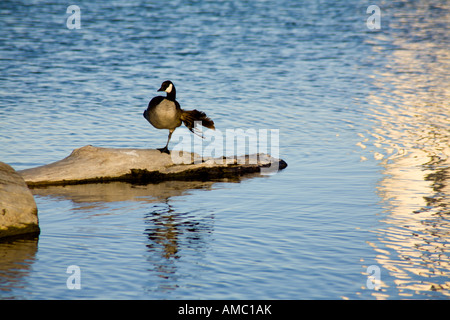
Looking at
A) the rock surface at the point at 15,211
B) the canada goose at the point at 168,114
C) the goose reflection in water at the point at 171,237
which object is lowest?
the goose reflection in water at the point at 171,237

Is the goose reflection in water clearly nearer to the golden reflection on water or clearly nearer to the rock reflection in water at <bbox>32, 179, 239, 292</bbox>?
the rock reflection in water at <bbox>32, 179, 239, 292</bbox>

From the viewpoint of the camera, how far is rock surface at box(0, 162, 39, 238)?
879 cm

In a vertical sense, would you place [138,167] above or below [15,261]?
above

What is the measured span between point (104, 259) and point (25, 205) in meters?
1.57

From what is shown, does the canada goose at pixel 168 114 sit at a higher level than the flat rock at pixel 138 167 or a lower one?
higher

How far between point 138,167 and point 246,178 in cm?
194

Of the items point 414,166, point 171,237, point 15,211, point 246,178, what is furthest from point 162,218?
point 414,166

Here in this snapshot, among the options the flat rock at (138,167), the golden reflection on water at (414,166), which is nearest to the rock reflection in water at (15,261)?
the flat rock at (138,167)

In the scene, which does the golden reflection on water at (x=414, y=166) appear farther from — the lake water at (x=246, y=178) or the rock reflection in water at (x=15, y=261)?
the rock reflection in water at (x=15, y=261)

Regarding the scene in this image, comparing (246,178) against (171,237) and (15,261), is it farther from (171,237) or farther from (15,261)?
A: (15,261)

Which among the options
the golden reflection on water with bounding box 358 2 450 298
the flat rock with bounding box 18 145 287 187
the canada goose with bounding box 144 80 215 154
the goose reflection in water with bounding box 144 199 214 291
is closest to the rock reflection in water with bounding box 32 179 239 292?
the goose reflection in water with bounding box 144 199 214 291

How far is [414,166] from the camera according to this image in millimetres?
12633

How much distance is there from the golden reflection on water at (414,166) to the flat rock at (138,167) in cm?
256

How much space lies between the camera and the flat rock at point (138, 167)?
11320mm
